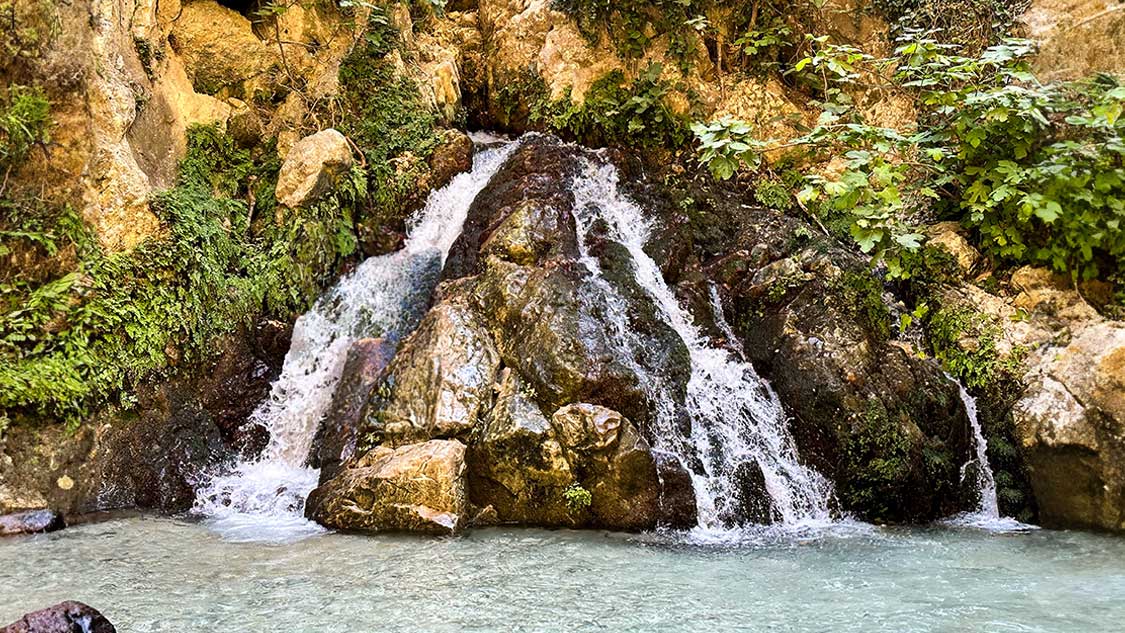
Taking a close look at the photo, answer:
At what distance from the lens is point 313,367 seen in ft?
27.3

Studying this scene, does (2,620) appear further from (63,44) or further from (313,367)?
(63,44)

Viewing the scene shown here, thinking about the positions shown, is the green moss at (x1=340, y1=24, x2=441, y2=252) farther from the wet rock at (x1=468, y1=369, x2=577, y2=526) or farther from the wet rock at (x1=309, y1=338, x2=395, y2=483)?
the wet rock at (x1=468, y1=369, x2=577, y2=526)

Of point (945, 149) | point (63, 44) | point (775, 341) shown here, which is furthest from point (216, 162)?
point (945, 149)

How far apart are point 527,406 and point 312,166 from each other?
193 inches

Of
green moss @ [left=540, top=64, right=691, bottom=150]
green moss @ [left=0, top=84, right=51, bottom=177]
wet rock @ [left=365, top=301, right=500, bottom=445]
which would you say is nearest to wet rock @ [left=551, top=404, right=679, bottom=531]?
wet rock @ [left=365, top=301, right=500, bottom=445]

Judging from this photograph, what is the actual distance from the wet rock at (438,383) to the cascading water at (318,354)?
1082mm

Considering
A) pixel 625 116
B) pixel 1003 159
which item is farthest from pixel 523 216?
pixel 1003 159

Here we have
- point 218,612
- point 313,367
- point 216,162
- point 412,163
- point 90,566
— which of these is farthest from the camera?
point 412,163

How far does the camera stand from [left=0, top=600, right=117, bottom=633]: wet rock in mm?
2957

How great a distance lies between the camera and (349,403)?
24.1 feet

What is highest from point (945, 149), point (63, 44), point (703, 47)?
point (703, 47)

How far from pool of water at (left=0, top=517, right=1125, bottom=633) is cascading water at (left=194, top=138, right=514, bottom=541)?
→ 0.69 metres

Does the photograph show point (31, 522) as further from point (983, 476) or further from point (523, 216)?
point (983, 476)

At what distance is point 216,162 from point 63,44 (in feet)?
7.29
